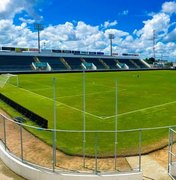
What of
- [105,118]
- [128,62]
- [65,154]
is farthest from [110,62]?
[65,154]

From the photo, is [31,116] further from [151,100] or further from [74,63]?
[74,63]

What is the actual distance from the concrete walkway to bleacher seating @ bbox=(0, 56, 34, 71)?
8950 centimetres

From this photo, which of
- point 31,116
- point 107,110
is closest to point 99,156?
point 31,116

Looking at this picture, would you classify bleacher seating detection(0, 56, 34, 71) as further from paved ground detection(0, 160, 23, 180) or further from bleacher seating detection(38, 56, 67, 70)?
paved ground detection(0, 160, 23, 180)

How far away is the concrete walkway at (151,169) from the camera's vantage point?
44.4ft

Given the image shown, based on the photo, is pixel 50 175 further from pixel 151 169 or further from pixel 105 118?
pixel 105 118

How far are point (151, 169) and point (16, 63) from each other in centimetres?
9846

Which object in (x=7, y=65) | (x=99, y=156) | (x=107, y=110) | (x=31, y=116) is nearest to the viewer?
(x=99, y=156)

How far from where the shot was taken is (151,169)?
14188mm

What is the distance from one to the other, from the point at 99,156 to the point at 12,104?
18255mm

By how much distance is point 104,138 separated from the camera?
18547 millimetres

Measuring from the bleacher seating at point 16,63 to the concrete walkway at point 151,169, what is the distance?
89.5 m

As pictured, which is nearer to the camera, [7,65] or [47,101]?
[47,101]

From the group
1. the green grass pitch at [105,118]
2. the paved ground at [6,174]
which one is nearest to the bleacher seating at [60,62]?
the green grass pitch at [105,118]
